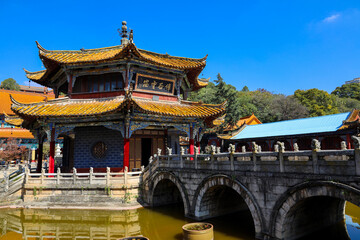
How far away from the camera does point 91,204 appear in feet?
51.3

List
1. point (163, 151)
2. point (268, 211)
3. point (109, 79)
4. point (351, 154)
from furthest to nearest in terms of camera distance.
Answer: point (163, 151) < point (109, 79) < point (268, 211) < point (351, 154)

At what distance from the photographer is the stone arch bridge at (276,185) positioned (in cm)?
752

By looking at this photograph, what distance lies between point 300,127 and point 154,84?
14830 mm

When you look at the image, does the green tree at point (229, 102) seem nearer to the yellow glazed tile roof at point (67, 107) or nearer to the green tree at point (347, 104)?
the yellow glazed tile roof at point (67, 107)

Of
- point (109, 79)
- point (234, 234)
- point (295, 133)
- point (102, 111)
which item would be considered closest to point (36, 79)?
point (109, 79)

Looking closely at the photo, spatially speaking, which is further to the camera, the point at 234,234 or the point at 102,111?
the point at 102,111

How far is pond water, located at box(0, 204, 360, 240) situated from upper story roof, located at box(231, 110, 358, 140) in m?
7.63

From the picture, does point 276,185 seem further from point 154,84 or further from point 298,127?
point 298,127

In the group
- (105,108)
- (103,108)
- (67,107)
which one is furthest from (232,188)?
(67,107)

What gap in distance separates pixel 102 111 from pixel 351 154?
13738mm

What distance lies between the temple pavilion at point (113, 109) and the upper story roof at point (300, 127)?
27.6 ft

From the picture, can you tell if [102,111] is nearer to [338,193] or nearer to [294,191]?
[294,191]

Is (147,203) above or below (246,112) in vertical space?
below

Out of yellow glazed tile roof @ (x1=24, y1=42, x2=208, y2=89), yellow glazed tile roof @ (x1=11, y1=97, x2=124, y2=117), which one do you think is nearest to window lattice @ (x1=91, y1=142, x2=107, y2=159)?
yellow glazed tile roof @ (x1=11, y1=97, x2=124, y2=117)
